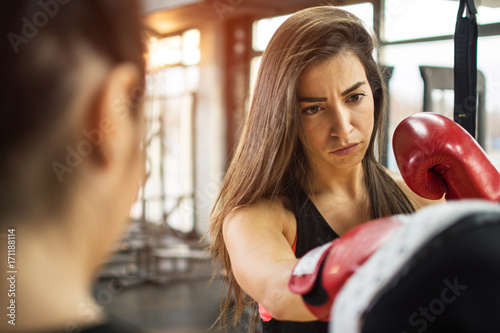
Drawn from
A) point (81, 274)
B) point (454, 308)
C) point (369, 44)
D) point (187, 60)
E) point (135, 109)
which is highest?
point (187, 60)

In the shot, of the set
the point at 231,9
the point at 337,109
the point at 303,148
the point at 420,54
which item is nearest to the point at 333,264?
the point at 337,109

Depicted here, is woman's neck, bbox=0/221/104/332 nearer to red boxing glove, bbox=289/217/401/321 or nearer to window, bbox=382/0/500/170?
red boxing glove, bbox=289/217/401/321

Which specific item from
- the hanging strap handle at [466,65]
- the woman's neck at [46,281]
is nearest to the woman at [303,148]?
the hanging strap handle at [466,65]

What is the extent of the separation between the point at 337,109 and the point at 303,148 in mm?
189

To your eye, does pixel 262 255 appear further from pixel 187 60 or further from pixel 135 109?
pixel 187 60

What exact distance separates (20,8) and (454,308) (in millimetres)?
708

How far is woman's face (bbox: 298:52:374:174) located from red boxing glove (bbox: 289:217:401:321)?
477 millimetres

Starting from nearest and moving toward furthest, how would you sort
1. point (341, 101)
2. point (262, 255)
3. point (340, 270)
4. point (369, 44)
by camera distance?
1. point (340, 270)
2. point (262, 255)
3. point (341, 101)
4. point (369, 44)

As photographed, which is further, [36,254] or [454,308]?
[454,308]

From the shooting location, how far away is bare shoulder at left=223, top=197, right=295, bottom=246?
1093 millimetres

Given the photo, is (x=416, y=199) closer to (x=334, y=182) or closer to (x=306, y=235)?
(x=334, y=182)

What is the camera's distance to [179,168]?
691cm

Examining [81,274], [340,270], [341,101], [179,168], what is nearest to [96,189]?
[81,274]

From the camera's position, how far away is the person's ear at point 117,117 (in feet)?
1.05
